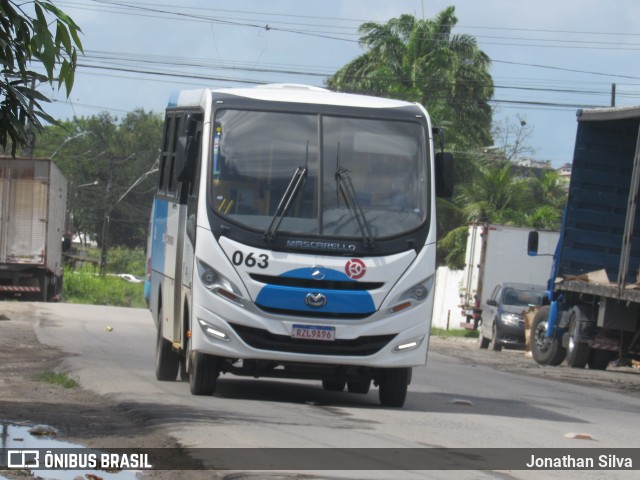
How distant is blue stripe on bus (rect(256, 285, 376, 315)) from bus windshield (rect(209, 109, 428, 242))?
0.54m

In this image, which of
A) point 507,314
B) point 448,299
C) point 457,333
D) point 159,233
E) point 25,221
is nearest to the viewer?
point 159,233

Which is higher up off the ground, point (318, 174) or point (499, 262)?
point (318, 174)

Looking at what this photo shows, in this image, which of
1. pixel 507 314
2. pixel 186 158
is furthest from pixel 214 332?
pixel 507 314

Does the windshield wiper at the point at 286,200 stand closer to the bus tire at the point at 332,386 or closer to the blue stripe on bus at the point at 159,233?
the blue stripe on bus at the point at 159,233

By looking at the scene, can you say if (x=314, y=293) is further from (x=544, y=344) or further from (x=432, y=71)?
(x=432, y=71)

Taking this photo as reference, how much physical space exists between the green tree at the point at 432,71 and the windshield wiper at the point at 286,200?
3492 cm

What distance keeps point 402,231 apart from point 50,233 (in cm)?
2516

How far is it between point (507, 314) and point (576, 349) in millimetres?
8048

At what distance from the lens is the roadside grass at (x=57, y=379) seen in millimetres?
13002

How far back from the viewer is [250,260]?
446 inches

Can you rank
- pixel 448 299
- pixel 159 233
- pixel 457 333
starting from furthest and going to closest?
pixel 448 299 < pixel 457 333 < pixel 159 233

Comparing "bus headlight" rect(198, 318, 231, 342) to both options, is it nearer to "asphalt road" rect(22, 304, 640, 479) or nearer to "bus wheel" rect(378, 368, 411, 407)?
"asphalt road" rect(22, 304, 640, 479)

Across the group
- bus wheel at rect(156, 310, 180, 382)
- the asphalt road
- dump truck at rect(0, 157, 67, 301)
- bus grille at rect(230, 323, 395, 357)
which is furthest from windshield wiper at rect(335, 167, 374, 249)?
dump truck at rect(0, 157, 67, 301)

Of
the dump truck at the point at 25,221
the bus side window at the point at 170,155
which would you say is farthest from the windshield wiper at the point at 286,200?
the dump truck at the point at 25,221
